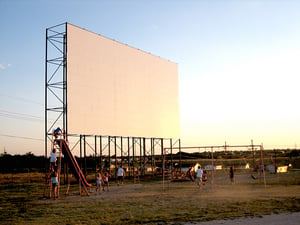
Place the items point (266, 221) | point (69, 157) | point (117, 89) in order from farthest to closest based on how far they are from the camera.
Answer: point (117, 89)
point (69, 157)
point (266, 221)

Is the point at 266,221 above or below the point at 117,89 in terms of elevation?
below

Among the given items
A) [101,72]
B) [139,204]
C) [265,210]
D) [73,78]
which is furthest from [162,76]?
[265,210]

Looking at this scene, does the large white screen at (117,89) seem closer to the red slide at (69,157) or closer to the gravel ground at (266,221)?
the red slide at (69,157)

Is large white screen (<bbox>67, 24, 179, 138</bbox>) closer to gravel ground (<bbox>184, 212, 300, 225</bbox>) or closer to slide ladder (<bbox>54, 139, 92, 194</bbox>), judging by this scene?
slide ladder (<bbox>54, 139, 92, 194</bbox>)

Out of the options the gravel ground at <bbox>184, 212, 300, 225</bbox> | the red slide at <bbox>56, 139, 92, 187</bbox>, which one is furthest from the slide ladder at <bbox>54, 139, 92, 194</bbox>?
the gravel ground at <bbox>184, 212, 300, 225</bbox>

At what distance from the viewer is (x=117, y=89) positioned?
35875mm

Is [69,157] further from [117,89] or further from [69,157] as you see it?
[117,89]

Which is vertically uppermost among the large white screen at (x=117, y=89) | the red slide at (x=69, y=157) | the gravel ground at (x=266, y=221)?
the large white screen at (x=117, y=89)

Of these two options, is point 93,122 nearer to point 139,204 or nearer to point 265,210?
point 139,204

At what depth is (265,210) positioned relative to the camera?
514 inches

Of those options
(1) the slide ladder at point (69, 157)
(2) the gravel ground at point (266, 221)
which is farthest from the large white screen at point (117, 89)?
(2) the gravel ground at point (266, 221)

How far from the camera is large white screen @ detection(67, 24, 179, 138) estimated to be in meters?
30.5

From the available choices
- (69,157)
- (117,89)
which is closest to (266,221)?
(69,157)

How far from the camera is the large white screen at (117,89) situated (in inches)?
1203
